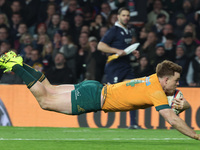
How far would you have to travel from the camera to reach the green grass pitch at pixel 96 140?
711cm

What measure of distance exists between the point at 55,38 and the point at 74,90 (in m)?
6.41

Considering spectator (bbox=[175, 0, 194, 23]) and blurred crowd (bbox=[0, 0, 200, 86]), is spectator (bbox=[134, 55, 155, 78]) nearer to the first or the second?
blurred crowd (bbox=[0, 0, 200, 86])

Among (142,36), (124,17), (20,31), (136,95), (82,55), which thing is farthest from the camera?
(20,31)

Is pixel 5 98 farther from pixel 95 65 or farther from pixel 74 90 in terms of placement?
pixel 74 90

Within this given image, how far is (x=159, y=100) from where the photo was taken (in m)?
6.82

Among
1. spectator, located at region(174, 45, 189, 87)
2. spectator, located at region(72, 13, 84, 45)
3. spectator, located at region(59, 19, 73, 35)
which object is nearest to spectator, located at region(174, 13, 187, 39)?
spectator, located at region(174, 45, 189, 87)

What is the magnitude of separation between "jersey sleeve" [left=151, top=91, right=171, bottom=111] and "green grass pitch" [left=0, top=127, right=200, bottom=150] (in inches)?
25.0

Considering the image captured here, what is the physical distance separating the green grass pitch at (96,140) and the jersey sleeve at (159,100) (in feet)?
2.09

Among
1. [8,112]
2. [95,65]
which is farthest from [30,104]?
[95,65]

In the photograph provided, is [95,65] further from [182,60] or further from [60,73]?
[182,60]

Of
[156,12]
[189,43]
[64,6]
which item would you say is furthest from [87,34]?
[189,43]

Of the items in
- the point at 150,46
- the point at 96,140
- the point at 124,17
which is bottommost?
the point at 96,140

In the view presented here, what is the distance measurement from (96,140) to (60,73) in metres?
4.57

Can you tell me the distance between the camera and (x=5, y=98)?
37.2 ft
